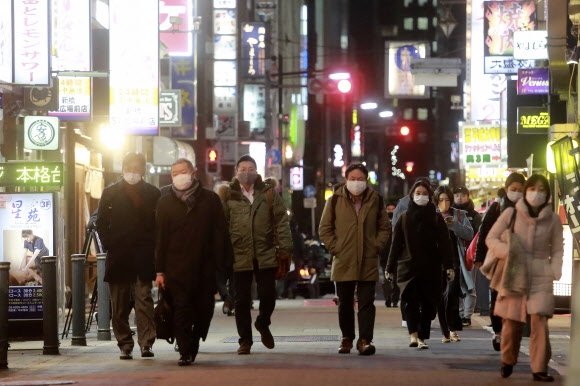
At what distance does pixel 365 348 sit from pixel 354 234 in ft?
4.12

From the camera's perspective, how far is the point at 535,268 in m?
10.9

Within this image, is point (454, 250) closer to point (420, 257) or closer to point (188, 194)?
point (420, 257)

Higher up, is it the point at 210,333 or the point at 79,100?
the point at 79,100

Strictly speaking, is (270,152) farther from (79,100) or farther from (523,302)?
(523,302)

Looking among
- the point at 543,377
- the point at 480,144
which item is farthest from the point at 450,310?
the point at 480,144

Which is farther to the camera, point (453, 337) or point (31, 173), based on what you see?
point (31, 173)

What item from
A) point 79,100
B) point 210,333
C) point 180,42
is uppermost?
point 180,42

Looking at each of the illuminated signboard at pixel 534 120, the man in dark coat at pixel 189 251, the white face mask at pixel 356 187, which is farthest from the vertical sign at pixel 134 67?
the man in dark coat at pixel 189 251

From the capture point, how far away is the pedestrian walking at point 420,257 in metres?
14.4

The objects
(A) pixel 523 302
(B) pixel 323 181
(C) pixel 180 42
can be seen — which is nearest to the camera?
(A) pixel 523 302

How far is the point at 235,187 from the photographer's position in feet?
45.0

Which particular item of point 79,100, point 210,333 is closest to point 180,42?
point 79,100

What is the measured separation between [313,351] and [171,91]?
1969 cm

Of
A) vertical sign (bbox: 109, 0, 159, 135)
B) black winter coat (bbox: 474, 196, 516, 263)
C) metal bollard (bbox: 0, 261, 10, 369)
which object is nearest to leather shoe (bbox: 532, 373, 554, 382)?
black winter coat (bbox: 474, 196, 516, 263)
